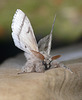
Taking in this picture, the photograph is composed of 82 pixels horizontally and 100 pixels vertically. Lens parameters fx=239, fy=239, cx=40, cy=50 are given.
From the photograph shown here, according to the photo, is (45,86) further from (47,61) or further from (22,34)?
(22,34)

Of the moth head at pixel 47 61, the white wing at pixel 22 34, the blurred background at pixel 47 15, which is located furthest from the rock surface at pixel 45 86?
the blurred background at pixel 47 15

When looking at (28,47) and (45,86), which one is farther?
(28,47)

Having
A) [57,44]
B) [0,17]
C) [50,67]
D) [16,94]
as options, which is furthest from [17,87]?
[57,44]

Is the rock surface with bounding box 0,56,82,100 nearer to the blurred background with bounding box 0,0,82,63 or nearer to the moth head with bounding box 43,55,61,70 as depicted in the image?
the moth head with bounding box 43,55,61,70

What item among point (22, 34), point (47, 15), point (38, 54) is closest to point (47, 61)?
point (38, 54)

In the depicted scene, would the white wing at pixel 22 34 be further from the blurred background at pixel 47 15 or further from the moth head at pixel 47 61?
the blurred background at pixel 47 15

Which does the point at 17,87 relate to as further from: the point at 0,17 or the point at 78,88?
the point at 0,17
